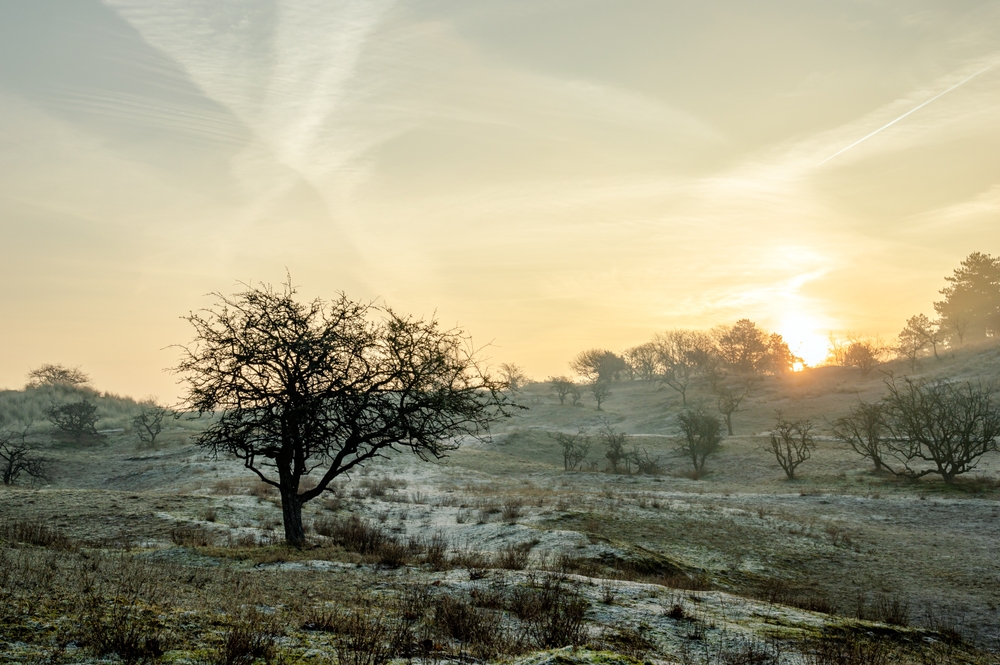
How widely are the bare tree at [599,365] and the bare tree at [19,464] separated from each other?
9470cm

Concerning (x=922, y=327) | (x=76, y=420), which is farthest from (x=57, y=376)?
(x=922, y=327)

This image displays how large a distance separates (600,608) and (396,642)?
4.08 metres

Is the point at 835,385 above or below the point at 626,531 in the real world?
above

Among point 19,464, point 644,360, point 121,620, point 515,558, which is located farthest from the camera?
point 644,360

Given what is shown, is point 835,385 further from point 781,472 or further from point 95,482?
point 95,482

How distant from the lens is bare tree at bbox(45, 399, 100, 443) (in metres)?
53.0

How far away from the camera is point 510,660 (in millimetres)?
5520

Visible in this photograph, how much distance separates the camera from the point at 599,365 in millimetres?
128750

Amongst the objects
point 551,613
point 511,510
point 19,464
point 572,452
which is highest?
point 19,464

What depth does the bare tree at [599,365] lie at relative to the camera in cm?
12681

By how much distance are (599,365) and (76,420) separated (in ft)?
310

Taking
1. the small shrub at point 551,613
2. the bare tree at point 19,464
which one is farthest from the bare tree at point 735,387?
the small shrub at point 551,613

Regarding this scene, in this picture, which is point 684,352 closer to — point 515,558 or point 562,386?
point 562,386

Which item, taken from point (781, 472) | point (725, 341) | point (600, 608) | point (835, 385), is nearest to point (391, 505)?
point (600, 608)
